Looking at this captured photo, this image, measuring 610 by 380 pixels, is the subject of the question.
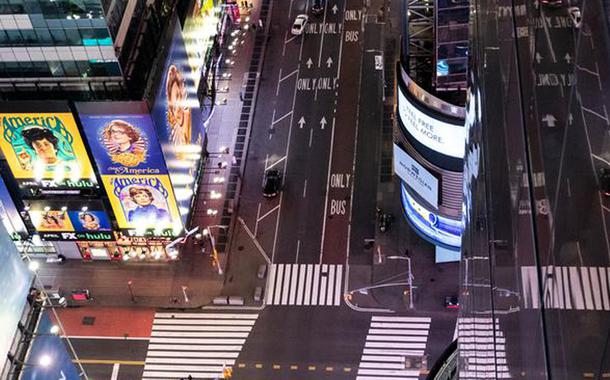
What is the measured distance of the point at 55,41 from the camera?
57531 millimetres

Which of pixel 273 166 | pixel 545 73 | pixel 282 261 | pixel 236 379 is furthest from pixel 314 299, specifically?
pixel 545 73

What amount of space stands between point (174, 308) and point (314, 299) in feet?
40.9

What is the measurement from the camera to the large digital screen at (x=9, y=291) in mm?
30453

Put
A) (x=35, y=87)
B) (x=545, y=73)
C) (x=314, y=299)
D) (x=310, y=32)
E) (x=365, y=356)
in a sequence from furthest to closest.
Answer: (x=310, y=32), (x=314, y=299), (x=365, y=356), (x=35, y=87), (x=545, y=73)

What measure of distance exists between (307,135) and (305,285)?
60.9 ft

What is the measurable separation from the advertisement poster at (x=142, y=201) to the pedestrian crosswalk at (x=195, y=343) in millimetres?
8398

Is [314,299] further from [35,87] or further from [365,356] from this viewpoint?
[35,87]

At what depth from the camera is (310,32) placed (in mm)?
92750

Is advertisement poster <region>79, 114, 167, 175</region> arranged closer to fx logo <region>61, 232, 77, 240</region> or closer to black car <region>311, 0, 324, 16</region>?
fx logo <region>61, 232, 77, 240</region>

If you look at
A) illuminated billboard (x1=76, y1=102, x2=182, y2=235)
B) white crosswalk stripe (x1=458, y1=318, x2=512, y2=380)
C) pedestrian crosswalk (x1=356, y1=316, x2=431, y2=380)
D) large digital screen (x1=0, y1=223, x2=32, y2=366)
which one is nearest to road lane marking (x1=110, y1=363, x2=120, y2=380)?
illuminated billboard (x1=76, y1=102, x2=182, y2=235)

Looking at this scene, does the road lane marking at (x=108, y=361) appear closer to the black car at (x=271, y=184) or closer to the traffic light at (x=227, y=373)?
the traffic light at (x=227, y=373)

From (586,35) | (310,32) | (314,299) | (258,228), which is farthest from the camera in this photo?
(310,32)

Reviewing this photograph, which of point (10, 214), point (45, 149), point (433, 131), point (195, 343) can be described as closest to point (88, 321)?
point (195, 343)

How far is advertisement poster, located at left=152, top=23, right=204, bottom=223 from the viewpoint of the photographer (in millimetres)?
62797
